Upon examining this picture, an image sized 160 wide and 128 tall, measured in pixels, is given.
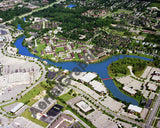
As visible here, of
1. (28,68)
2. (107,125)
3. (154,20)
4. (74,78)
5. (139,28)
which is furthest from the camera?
(154,20)

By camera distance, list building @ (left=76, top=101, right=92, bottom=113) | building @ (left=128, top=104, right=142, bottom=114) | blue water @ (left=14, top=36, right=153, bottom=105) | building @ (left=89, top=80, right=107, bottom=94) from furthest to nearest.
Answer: building @ (left=89, top=80, right=107, bottom=94), blue water @ (left=14, top=36, right=153, bottom=105), building @ (left=76, top=101, right=92, bottom=113), building @ (left=128, top=104, right=142, bottom=114)

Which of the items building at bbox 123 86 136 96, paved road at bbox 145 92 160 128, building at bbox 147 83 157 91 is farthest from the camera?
building at bbox 147 83 157 91

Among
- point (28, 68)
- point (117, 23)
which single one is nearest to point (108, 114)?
point (28, 68)

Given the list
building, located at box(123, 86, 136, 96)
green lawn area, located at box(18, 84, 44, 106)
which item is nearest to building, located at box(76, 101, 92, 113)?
green lawn area, located at box(18, 84, 44, 106)

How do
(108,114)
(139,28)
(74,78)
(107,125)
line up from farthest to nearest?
(139,28) < (74,78) < (108,114) < (107,125)

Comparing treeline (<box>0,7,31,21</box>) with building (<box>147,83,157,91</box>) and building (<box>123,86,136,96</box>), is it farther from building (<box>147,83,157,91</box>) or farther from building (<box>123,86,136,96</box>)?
building (<box>147,83,157,91</box>)

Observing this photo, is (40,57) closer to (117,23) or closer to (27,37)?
(27,37)

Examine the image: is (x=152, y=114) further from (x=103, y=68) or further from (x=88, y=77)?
(x=103, y=68)
